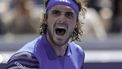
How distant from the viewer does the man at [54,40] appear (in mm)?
2910

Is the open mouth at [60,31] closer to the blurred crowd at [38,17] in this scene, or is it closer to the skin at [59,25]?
the skin at [59,25]

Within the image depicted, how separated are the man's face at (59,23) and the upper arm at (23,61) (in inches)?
10.5

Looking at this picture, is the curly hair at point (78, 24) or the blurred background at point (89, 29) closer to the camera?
the curly hair at point (78, 24)

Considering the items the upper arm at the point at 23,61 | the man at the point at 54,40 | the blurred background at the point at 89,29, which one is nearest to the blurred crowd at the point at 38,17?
the blurred background at the point at 89,29

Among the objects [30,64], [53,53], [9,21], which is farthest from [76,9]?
[9,21]

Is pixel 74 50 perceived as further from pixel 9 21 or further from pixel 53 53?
pixel 9 21

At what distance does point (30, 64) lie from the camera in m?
Result: 2.84

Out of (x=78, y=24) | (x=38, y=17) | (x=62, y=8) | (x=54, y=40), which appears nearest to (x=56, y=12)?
(x=62, y=8)

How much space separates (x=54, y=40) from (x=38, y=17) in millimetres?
3449

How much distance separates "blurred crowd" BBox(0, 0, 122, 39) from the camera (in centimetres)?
638

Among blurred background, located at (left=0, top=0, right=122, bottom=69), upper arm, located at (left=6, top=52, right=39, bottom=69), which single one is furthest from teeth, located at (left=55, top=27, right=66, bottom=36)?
blurred background, located at (left=0, top=0, right=122, bottom=69)

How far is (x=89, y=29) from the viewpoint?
21.5 ft

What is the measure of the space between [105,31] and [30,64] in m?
3.89

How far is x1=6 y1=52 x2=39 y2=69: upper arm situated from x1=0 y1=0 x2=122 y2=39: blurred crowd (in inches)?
128
